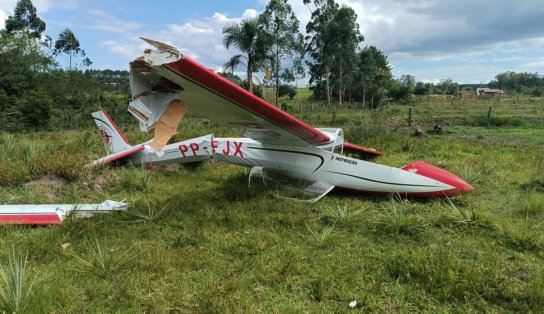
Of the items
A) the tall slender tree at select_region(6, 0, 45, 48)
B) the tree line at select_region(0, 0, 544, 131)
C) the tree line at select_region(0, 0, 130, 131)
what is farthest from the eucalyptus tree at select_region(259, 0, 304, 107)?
the tall slender tree at select_region(6, 0, 45, 48)

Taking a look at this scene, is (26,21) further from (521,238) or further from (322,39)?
(521,238)

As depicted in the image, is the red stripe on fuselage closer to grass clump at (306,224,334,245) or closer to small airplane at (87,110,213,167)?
small airplane at (87,110,213,167)

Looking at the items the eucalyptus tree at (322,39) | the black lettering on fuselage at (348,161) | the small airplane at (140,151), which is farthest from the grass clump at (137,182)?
the eucalyptus tree at (322,39)

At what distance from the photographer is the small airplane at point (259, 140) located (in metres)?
4.14

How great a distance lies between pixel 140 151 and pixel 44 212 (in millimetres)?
3925

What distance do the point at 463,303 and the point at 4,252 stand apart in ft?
15.9

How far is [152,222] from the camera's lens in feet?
17.4

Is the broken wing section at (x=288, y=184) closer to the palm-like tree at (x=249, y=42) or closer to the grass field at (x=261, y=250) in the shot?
the grass field at (x=261, y=250)

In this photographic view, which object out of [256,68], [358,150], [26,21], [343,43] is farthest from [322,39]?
[26,21]

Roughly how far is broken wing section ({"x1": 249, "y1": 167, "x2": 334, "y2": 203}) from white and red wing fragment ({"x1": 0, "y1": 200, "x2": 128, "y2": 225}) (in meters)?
Result: 2.51

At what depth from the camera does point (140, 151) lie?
9.25m

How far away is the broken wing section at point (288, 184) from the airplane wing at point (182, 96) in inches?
57.8

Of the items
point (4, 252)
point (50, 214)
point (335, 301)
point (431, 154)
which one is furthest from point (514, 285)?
point (431, 154)

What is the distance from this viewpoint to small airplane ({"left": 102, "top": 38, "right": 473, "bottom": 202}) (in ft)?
13.6
